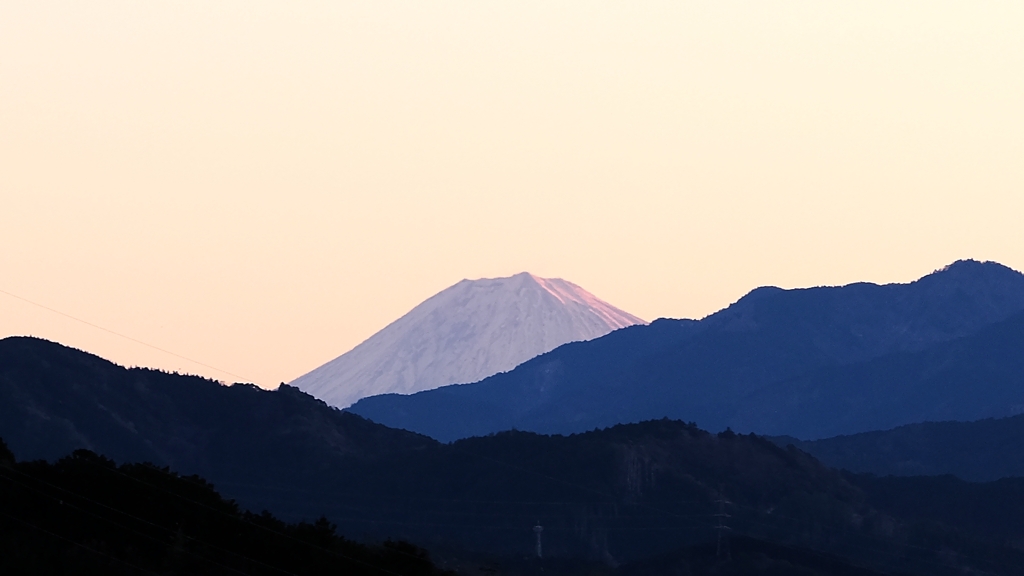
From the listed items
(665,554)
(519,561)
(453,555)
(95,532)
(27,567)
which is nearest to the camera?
(27,567)

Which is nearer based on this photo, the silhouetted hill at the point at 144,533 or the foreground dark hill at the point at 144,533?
the foreground dark hill at the point at 144,533

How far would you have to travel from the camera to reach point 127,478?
107m

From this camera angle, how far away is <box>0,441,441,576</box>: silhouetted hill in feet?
294

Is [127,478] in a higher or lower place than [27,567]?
higher

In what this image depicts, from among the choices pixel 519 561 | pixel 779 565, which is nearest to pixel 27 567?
pixel 519 561

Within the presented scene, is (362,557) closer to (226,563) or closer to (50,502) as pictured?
(226,563)

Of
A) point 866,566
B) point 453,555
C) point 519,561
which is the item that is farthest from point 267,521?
point 866,566

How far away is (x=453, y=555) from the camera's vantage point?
16500cm

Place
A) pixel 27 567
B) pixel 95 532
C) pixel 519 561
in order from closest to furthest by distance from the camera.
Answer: pixel 27 567 < pixel 95 532 < pixel 519 561

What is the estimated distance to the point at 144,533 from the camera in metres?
98.2

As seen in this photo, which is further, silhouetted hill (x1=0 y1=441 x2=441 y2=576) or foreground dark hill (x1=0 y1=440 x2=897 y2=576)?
silhouetted hill (x1=0 y1=441 x2=441 y2=576)

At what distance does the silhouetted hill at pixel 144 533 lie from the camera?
294 ft

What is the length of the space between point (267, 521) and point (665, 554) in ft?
301

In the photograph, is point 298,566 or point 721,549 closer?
point 298,566
